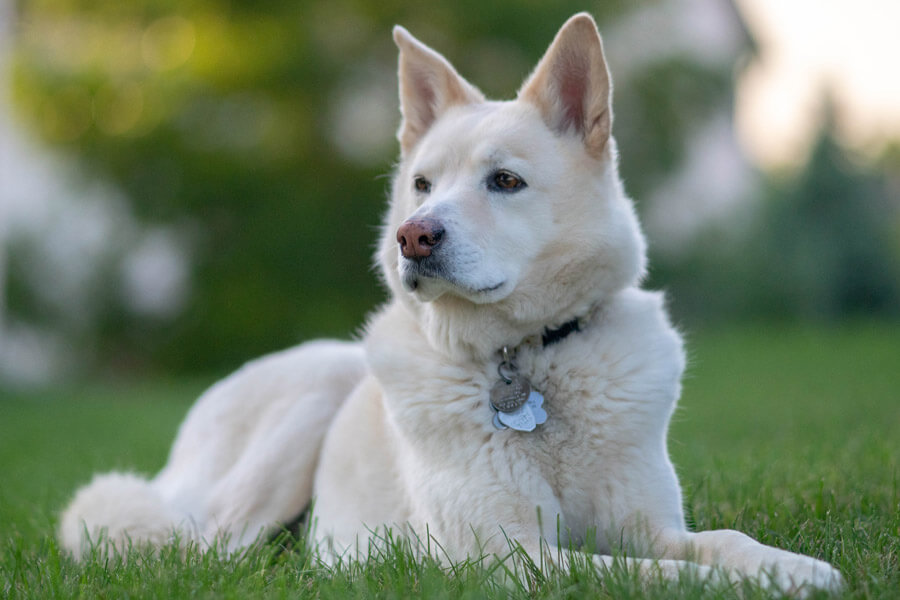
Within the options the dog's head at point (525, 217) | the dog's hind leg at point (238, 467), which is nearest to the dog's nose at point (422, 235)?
the dog's head at point (525, 217)

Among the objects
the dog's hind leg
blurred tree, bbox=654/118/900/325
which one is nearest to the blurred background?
blurred tree, bbox=654/118/900/325

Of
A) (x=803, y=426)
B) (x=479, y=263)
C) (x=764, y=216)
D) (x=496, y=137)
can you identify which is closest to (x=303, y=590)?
(x=479, y=263)

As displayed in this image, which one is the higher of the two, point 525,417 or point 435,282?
point 435,282

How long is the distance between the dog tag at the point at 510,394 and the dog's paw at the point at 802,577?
858mm

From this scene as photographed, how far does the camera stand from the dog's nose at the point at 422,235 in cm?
260

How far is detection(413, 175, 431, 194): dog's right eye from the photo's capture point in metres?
3.06

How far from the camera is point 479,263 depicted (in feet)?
8.68

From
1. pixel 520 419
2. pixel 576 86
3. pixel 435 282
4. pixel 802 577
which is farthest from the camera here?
pixel 576 86

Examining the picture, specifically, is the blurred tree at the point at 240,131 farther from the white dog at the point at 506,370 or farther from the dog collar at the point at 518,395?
the dog collar at the point at 518,395

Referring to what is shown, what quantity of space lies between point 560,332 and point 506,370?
218mm

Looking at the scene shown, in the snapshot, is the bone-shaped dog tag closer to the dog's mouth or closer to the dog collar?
the dog collar

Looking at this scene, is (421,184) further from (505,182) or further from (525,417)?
(525,417)

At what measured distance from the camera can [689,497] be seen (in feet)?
10.5

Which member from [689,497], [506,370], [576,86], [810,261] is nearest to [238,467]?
[506,370]
